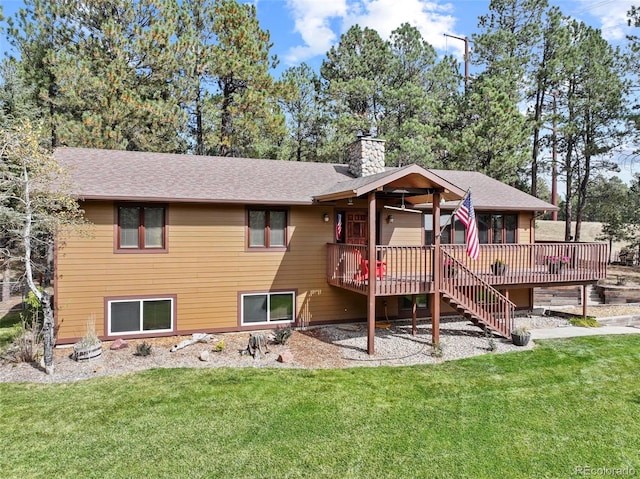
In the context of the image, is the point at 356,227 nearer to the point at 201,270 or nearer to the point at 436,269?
the point at 436,269

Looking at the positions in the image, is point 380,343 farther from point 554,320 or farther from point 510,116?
point 510,116

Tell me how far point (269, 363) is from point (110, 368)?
10.2 feet

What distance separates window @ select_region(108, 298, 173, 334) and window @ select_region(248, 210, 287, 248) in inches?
107

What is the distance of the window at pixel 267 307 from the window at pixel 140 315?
195 cm

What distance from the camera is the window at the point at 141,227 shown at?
9898 millimetres

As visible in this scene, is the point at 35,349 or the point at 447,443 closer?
the point at 447,443

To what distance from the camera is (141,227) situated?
10.0 meters

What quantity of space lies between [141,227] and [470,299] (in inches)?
334

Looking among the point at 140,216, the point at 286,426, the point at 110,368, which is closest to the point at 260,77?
the point at 140,216

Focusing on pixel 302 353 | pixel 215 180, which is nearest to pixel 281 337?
pixel 302 353

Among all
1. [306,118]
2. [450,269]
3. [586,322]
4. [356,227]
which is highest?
[306,118]

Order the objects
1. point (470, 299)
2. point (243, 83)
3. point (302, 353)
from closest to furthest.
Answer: point (302, 353)
point (470, 299)
point (243, 83)

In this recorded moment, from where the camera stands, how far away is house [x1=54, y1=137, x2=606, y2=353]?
31.4 feet

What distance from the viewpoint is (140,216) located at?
10023 mm
